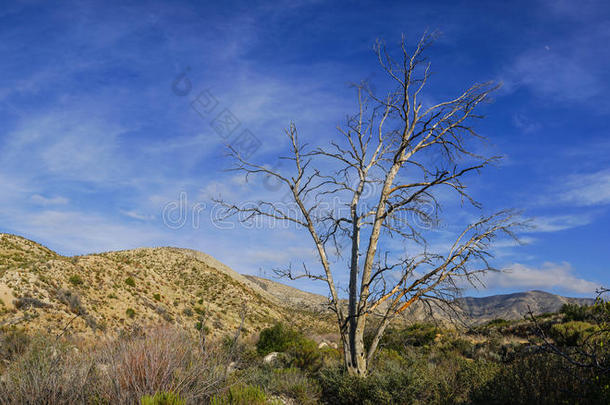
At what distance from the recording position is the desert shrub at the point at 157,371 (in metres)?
5.46

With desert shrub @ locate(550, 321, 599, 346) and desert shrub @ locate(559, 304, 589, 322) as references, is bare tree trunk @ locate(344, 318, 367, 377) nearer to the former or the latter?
desert shrub @ locate(550, 321, 599, 346)

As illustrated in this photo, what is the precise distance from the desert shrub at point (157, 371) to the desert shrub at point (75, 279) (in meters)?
28.8

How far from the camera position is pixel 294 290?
3625 inches

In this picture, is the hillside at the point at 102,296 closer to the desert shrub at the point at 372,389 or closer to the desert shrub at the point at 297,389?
the desert shrub at the point at 297,389

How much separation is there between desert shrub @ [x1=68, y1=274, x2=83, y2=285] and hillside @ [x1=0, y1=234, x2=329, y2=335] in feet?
0.22

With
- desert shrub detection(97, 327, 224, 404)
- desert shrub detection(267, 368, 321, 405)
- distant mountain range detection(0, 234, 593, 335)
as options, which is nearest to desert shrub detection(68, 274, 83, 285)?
distant mountain range detection(0, 234, 593, 335)

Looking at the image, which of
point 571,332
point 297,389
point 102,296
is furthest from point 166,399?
point 102,296

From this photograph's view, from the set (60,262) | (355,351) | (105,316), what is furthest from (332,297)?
(60,262)

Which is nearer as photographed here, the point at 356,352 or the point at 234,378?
the point at 234,378

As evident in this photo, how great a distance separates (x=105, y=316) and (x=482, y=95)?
29274 mm

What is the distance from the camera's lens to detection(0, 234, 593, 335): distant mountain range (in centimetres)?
2409

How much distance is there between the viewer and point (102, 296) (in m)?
31.6

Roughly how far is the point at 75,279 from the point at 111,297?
120 inches

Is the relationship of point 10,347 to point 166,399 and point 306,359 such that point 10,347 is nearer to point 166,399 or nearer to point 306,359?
point 306,359
